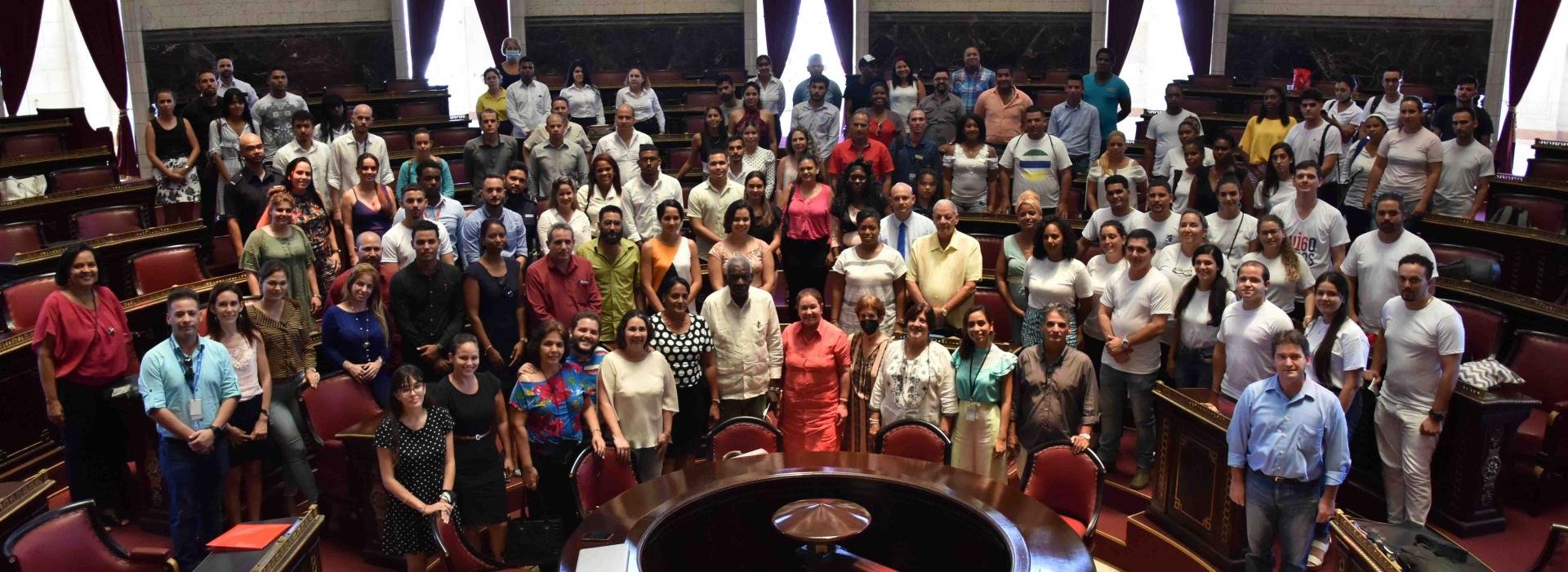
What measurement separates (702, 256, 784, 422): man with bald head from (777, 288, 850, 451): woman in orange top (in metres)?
0.16

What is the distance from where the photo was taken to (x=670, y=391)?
5.55m

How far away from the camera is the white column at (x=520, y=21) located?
43.7 ft

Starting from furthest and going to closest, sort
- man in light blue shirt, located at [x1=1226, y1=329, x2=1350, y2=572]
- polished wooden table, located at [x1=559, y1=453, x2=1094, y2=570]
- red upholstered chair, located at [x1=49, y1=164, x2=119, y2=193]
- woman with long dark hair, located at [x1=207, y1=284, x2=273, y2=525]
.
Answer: red upholstered chair, located at [x1=49, y1=164, x2=119, y2=193] < woman with long dark hair, located at [x1=207, y1=284, x2=273, y2=525] < man in light blue shirt, located at [x1=1226, y1=329, x2=1350, y2=572] < polished wooden table, located at [x1=559, y1=453, x2=1094, y2=570]

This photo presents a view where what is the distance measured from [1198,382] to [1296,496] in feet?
4.45

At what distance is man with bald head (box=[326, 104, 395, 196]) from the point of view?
748 cm

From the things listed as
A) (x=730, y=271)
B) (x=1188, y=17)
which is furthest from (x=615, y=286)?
(x=1188, y=17)

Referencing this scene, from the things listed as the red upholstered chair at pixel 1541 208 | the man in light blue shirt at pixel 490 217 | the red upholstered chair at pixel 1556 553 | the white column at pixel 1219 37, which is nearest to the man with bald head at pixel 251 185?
the man in light blue shirt at pixel 490 217

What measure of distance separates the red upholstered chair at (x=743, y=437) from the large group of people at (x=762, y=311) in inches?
10.1

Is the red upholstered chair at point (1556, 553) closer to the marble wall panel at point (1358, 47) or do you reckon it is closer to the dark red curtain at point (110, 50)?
the marble wall panel at point (1358, 47)

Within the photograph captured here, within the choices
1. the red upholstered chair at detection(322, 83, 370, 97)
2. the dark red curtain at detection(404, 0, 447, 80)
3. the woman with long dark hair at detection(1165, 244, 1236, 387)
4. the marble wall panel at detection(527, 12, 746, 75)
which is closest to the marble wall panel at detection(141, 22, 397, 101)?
the dark red curtain at detection(404, 0, 447, 80)

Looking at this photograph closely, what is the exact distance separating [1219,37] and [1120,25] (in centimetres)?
103

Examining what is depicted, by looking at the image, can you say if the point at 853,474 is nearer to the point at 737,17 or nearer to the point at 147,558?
the point at 147,558

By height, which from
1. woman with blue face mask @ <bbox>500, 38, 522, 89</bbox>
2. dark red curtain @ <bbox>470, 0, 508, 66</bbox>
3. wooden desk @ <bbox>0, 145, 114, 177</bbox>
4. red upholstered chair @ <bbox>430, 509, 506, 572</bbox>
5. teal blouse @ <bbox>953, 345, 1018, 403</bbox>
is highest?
dark red curtain @ <bbox>470, 0, 508, 66</bbox>

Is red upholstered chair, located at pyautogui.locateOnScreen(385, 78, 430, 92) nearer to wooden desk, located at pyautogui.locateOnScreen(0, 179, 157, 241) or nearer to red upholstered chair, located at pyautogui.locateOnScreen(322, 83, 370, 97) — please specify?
red upholstered chair, located at pyautogui.locateOnScreen(322, 83, 370, 97)
